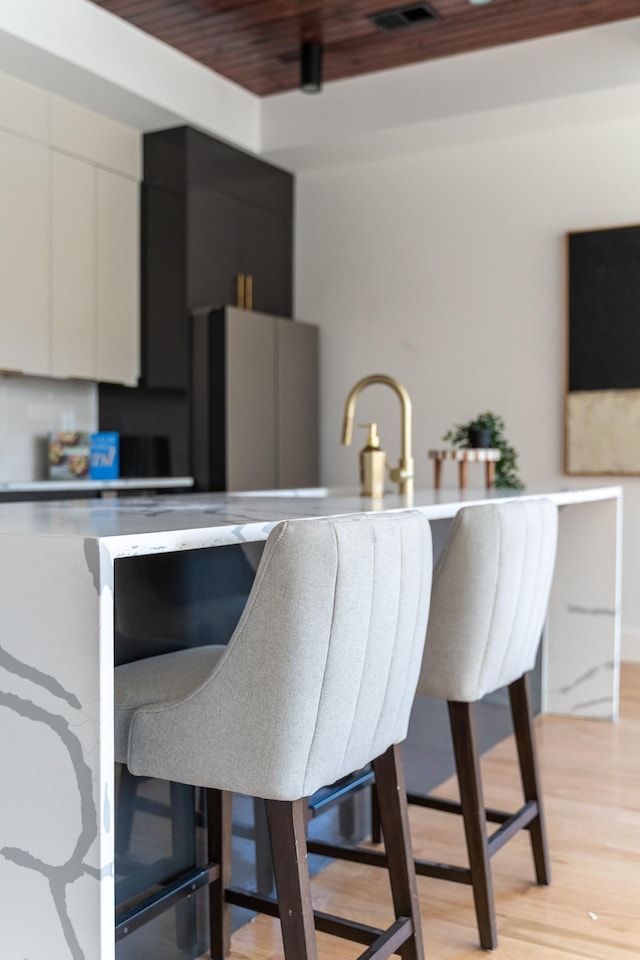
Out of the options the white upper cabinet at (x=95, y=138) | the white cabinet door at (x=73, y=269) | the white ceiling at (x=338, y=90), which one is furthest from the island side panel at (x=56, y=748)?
the white upper cabinet at (x=95, y=138)

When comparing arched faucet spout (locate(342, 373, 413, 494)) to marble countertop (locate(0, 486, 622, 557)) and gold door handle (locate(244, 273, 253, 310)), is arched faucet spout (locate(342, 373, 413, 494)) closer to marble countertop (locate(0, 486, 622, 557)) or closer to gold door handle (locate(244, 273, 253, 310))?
marble countertop (locate(0, 486, 622, 557))

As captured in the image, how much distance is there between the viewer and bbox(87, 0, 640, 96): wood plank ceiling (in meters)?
4.01

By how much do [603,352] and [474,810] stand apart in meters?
3.27

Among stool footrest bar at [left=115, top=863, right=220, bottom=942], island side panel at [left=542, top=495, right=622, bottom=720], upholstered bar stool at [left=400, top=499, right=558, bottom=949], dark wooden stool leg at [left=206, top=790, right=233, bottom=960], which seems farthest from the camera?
island side panel at [left=542, top=495, right=622, bottom=720]

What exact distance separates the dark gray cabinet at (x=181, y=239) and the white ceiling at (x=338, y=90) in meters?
0.12

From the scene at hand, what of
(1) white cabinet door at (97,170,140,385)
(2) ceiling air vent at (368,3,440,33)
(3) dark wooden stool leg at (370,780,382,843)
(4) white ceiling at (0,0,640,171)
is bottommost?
(3) dark wooden stool leg at (370,780,382,843)

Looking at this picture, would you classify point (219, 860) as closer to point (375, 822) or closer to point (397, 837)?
point (397, 837)

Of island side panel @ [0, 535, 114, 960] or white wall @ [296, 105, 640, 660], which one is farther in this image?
white wall @ [296, 105, 640, 660]

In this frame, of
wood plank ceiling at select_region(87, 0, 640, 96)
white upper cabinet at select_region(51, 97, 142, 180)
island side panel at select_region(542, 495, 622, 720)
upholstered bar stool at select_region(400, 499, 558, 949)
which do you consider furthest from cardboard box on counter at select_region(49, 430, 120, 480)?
upholstered bar stool at select_region(400, 499, 558, 949)

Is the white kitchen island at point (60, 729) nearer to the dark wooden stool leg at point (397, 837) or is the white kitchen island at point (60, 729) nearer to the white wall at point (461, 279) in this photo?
the dark wooden stool leg at point (397, 837)

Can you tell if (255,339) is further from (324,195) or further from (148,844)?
(148,844)

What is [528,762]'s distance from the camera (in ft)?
7.32

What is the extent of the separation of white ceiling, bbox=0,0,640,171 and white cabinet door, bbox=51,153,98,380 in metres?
0.34

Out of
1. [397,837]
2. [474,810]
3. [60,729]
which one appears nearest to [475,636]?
[474,810]
